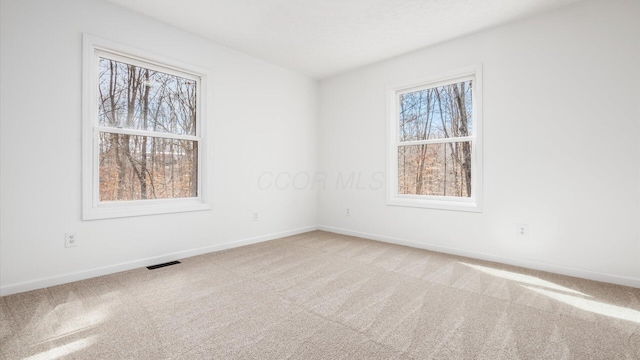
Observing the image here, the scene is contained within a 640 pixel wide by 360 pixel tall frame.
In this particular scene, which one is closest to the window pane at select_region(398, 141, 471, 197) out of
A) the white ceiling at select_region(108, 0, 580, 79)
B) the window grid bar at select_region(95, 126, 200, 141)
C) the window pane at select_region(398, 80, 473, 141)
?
the window pane at select_region(398, 80, 473, 141)

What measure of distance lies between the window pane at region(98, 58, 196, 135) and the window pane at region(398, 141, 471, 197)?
9.19 ft

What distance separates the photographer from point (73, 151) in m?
2.54

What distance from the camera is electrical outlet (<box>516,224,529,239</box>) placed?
2943mm

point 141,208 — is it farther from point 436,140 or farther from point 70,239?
point 436,140

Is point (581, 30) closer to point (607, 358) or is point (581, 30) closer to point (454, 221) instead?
point (454, 221)

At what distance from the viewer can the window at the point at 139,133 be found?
8.78ft

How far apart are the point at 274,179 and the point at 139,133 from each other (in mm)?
1814

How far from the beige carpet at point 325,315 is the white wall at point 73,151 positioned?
0.94 feet

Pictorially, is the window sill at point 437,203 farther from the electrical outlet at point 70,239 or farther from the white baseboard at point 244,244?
the electrical outlet at point 70,239

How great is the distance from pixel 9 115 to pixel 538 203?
469 centimetres

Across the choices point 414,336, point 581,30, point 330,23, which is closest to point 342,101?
point 330,23

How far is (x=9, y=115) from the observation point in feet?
7.35

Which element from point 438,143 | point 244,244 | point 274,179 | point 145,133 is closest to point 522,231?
point 438,143

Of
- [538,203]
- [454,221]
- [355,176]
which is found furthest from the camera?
[355,176]
